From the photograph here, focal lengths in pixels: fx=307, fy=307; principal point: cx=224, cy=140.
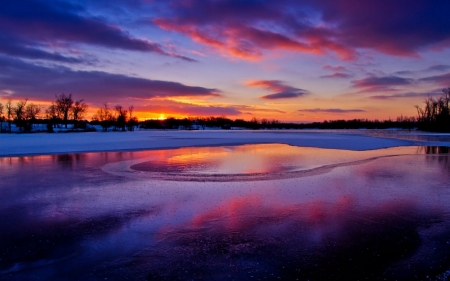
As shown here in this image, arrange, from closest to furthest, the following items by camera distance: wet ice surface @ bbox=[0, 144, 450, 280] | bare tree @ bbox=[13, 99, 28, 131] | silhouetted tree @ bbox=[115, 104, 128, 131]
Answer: wet ice surface @ bbox=[0, 144, 450, 280] → bare tree @ bbox=[13, 99, 28, 131] → silhouetted tree @ bbox=[115, 104, 128, 131]

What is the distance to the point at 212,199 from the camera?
7.46 meters

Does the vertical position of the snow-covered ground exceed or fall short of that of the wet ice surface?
it exceeds it

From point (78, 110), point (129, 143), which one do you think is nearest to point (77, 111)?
point (78, 110)

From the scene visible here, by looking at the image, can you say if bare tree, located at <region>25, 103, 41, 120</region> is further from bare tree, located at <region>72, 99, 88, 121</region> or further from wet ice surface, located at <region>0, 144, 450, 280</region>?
wet ice surface, located at <region>0, 144, 450, 280</region>

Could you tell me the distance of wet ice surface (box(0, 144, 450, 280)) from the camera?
3.93 m

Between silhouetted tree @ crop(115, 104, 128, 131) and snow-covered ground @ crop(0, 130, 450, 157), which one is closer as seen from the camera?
snow-covered ground @ crop(0, 130, 450, 157)

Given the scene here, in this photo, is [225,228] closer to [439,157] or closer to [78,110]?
[439,157]

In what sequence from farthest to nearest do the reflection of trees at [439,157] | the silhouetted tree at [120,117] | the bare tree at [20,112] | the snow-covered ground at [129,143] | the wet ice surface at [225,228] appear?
1. the silhouetted tree at [120,117]
2. the bare tree at [20,112]
3. the snow-covered ground at [129,143]
4. the reflection of trees at [439,157]
5. the wet ice surface at [225,228]

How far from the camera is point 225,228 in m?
5.42

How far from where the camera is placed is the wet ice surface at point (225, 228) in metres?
3.93

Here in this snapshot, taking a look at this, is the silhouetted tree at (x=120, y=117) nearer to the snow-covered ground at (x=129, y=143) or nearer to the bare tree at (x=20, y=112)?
the bare tree at (x=20, y=112)

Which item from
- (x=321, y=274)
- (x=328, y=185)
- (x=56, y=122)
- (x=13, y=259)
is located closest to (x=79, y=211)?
(x=13, y=259)

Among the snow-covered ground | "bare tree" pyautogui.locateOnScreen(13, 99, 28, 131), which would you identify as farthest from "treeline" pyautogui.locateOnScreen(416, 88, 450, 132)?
"bare tree" pyautogui.locateOnScreen(13, 99, 28, 131)

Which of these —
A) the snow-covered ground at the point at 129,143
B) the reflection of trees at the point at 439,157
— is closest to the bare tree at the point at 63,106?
the snow-covered ground at the point at 129,143
